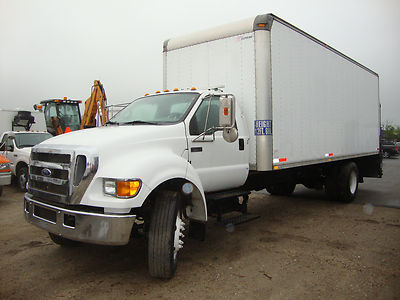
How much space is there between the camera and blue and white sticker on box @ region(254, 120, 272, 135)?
205 inches

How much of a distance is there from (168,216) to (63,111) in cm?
1361

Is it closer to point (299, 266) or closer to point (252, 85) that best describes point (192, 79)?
point (252, 85)

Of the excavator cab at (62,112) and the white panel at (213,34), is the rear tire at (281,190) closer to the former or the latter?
the white panel at (213,34)

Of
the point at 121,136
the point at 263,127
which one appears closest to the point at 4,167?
the point at 121,136

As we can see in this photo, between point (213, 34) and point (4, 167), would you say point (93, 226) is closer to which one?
point (213, 34)

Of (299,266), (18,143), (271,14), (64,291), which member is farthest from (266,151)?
(18,143)

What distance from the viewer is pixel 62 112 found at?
51.1ft

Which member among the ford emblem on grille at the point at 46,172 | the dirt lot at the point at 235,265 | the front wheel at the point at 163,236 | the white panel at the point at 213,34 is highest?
Result: the white panel at the point at 213,34

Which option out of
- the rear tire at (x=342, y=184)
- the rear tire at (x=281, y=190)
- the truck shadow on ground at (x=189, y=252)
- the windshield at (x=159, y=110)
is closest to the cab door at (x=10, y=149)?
the truck shadow on ground at (x=189, y=252)

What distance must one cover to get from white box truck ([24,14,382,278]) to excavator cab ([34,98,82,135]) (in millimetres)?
10410

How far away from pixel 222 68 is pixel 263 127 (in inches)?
49.9

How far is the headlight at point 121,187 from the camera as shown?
3289 millimetres

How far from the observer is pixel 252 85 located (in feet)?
17.3

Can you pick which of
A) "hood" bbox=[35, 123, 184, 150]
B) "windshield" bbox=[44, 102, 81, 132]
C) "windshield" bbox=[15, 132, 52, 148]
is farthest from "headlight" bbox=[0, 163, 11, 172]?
"windshield" bbox=[44, 102, 81, 132]
